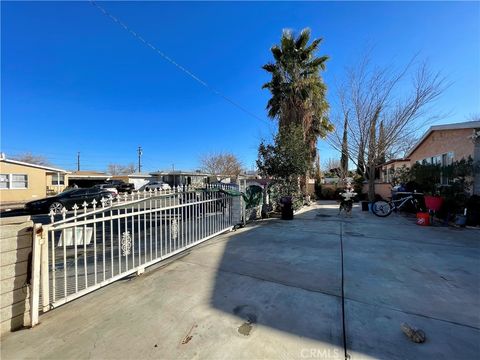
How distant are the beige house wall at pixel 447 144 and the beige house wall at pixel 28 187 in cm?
2836

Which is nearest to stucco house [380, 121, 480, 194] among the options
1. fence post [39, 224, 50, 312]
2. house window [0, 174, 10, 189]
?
fence post [39, 224, 50, 312]

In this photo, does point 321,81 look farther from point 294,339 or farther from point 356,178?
point 294,339

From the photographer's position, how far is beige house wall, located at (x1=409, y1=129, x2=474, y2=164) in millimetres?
9250

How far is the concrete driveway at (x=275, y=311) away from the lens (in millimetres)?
2297

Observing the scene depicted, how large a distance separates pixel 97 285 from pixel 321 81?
1665cm

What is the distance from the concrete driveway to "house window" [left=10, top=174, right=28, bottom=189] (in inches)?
910

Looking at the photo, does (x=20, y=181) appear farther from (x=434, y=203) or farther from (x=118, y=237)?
(x=434, y=203)

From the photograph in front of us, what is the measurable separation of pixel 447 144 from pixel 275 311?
38.2 ft

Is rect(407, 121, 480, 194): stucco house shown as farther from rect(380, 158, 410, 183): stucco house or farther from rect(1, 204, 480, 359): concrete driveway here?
rect(1, 204, 480, 359): concrete driveway

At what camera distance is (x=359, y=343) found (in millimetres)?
2363

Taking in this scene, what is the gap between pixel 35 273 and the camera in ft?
8.64

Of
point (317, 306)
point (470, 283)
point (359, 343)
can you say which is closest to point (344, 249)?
point (470, 283)

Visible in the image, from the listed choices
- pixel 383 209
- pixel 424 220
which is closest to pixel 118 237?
pixel 424 220

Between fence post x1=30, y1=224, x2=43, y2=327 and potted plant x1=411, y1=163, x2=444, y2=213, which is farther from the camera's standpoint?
potted plant x1=411, y1=163, x2=444, y2=213
